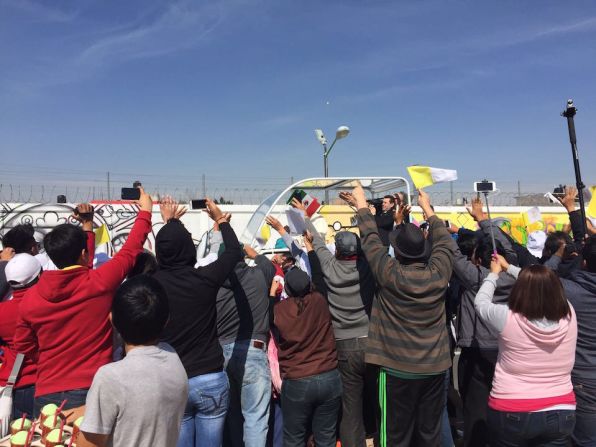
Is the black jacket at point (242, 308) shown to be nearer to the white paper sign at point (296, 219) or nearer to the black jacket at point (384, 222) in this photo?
the white paper sign at point (296, 219)

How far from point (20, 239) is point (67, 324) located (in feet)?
5.84

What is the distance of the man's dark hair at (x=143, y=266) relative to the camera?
3.37 meters

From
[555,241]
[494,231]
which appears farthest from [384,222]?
[555,241]

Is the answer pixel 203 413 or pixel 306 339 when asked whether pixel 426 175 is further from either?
pixel 203 413

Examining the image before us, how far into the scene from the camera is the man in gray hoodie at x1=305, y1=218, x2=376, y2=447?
377 centimetres

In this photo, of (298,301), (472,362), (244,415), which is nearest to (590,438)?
(472,362)

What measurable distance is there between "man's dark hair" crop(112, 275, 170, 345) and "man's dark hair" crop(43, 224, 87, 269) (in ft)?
3.05

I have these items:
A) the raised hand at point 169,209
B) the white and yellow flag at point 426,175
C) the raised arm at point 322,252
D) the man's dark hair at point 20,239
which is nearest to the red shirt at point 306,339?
the raised arm at point 322,252

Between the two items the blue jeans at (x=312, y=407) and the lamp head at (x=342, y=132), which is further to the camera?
the lamp head at (x=342, y=132)

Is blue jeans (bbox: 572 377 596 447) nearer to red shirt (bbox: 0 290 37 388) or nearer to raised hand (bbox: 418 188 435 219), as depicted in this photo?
raised hand (bbox: 418 188 435 219)

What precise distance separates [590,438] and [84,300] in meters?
3.49

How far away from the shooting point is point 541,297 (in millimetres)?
2887

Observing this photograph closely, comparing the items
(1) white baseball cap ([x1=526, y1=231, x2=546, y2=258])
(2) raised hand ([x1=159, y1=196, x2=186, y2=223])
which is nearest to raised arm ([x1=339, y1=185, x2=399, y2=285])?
(2) raised hand ([x1=159, y1=196, x2=186, y2=223])

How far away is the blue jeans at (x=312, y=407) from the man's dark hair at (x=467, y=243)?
1.67 meters
